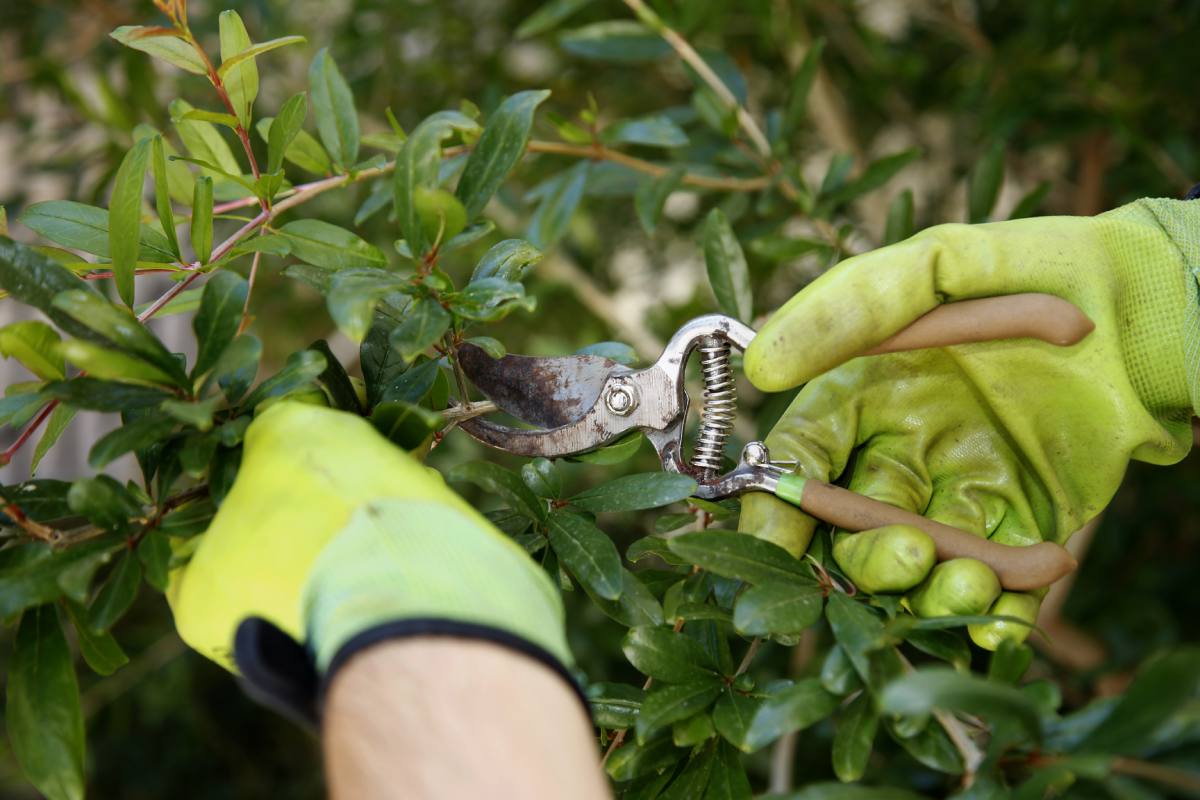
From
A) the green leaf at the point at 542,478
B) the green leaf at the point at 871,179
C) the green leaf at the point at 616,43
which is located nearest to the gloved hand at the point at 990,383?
the green leaf at the point at 542,478

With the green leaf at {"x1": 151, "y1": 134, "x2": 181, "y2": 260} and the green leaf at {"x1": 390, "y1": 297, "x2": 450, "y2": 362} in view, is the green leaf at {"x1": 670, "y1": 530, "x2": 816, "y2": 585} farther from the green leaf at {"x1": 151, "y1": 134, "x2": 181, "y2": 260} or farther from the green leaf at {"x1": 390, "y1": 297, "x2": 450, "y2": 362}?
the green leaf at {"x1": 151, "y1": 134, "x2": 181, "y2": 260}

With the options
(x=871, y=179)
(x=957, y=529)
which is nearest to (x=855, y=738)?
(x=957, y=529)

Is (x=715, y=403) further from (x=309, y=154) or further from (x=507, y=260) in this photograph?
(x=309, y=154)

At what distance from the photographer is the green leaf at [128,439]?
1.62 feet

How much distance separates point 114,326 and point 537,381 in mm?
252

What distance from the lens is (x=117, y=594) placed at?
517 millimetres

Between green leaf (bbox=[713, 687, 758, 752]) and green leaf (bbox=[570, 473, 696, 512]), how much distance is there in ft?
0.40

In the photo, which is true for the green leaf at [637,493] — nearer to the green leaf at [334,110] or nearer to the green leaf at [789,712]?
the green leaf at [789,712]

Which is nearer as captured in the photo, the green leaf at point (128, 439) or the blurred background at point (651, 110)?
the green leaf at point (128, 439)

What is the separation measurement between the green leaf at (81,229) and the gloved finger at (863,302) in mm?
374

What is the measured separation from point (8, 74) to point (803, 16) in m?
1.25

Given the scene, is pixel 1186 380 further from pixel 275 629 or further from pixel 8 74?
pixel 8 74

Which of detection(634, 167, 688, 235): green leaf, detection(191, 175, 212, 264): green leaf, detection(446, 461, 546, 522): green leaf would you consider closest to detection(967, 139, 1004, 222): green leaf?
detection(634, 167, 688, 235): green leaf

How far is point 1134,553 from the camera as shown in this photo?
202 centimetres
